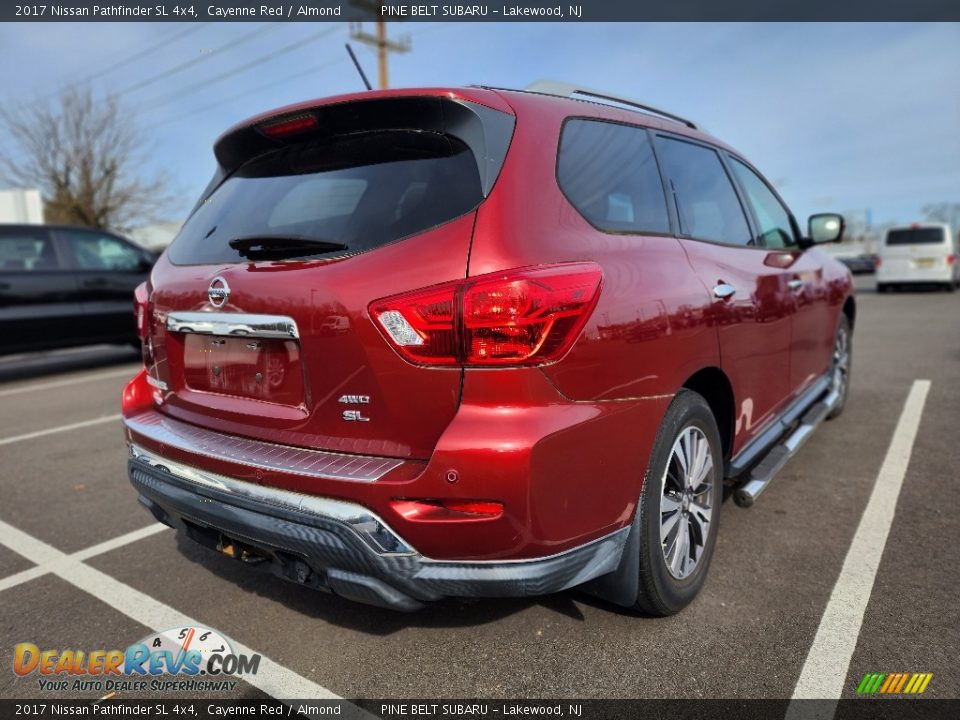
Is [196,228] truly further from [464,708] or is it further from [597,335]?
[464,708]

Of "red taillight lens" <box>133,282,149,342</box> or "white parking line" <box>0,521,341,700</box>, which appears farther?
"red taillight lens" <box>133,282,149,342</box>

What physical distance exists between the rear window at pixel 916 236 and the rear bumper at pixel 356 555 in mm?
21013

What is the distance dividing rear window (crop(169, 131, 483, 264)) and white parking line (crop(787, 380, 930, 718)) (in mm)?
1792

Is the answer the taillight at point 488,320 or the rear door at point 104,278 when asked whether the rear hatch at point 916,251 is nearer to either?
the rear door at point 104,278

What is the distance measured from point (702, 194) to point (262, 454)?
85.5 inches

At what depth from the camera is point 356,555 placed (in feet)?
6.41

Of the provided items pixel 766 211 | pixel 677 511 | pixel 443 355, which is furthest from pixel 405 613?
pixel 766 211

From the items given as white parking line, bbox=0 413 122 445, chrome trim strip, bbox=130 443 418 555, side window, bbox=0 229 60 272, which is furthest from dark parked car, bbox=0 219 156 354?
chrome trim strip, bbox=130 443 418 555

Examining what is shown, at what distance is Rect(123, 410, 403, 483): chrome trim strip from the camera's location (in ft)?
6.48

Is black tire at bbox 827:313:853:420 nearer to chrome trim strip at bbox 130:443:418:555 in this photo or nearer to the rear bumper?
the rear bumper

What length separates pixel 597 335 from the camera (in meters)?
2.00

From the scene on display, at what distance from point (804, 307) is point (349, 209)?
8.93 ft

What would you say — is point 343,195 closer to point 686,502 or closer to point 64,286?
point 686,502

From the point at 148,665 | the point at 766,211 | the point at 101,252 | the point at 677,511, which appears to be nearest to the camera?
the point at 148,665
